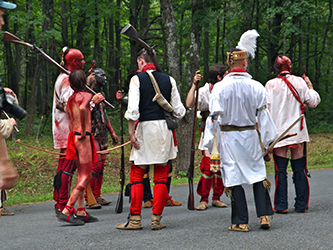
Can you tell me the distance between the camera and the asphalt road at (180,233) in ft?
15.3

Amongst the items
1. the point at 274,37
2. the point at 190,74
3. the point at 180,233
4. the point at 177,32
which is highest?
the point at 177,32

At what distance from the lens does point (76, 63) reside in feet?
22.4

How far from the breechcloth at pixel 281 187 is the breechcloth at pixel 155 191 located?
175 centimetres

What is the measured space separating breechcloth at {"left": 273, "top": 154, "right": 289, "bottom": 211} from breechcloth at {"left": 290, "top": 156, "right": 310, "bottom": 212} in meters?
0.20

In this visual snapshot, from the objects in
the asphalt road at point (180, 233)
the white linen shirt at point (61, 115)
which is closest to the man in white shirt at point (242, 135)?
the asphalt road at point (180, 233)

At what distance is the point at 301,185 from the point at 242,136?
1.66 metres

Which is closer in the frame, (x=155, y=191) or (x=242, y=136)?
(x=242, y=136)

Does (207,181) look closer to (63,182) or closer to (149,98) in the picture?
(149,98)

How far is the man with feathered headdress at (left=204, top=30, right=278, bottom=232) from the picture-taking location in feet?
17.4

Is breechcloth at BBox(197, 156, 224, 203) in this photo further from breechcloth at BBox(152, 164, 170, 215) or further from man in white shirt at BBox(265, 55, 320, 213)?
breechcloth at BBox(152, 164, 170, 215)

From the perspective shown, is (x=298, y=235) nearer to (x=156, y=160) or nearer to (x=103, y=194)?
(x=156, y=160)

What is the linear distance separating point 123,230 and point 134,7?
18616 millimetres

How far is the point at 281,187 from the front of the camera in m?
6.27

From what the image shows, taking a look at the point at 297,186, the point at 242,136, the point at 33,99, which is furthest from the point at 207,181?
the point at 33,99
